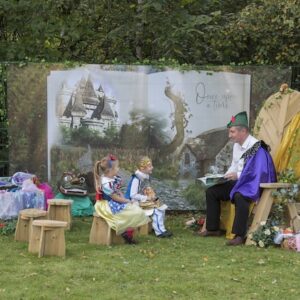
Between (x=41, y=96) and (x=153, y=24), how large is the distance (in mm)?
2730

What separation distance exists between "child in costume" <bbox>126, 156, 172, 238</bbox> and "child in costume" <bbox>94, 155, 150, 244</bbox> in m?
0.29

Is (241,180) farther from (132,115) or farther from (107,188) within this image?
(132,115)

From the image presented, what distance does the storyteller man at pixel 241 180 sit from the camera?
7.08 metres

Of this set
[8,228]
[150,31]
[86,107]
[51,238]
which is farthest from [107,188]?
[150,31]

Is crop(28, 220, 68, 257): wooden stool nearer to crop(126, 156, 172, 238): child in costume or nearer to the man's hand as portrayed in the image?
crop(126, 156, 172, 238): child in costume

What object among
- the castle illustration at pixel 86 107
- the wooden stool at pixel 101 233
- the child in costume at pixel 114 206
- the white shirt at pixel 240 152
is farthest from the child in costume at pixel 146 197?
the castle illustration at pixel 86 107

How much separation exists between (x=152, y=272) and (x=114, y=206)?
1448 millimetres

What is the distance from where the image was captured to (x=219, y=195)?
7.57 m

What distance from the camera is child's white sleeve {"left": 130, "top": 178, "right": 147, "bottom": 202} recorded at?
7.39 metres

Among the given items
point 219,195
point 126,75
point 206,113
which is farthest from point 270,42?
point 219,195

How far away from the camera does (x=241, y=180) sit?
7.16 metres

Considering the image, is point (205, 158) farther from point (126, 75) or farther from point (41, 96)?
point (41, 96)

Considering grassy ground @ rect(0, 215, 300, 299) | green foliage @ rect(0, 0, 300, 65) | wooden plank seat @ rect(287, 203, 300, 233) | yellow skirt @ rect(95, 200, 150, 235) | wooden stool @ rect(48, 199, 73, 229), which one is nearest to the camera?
grassy ground @ rect(0, 215, 300, 299)

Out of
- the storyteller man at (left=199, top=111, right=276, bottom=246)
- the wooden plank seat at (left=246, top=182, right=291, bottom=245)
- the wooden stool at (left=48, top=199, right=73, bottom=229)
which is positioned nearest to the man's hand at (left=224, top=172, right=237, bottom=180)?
the storyteller man at (left=199, top=111, right=276, bottom=246)
